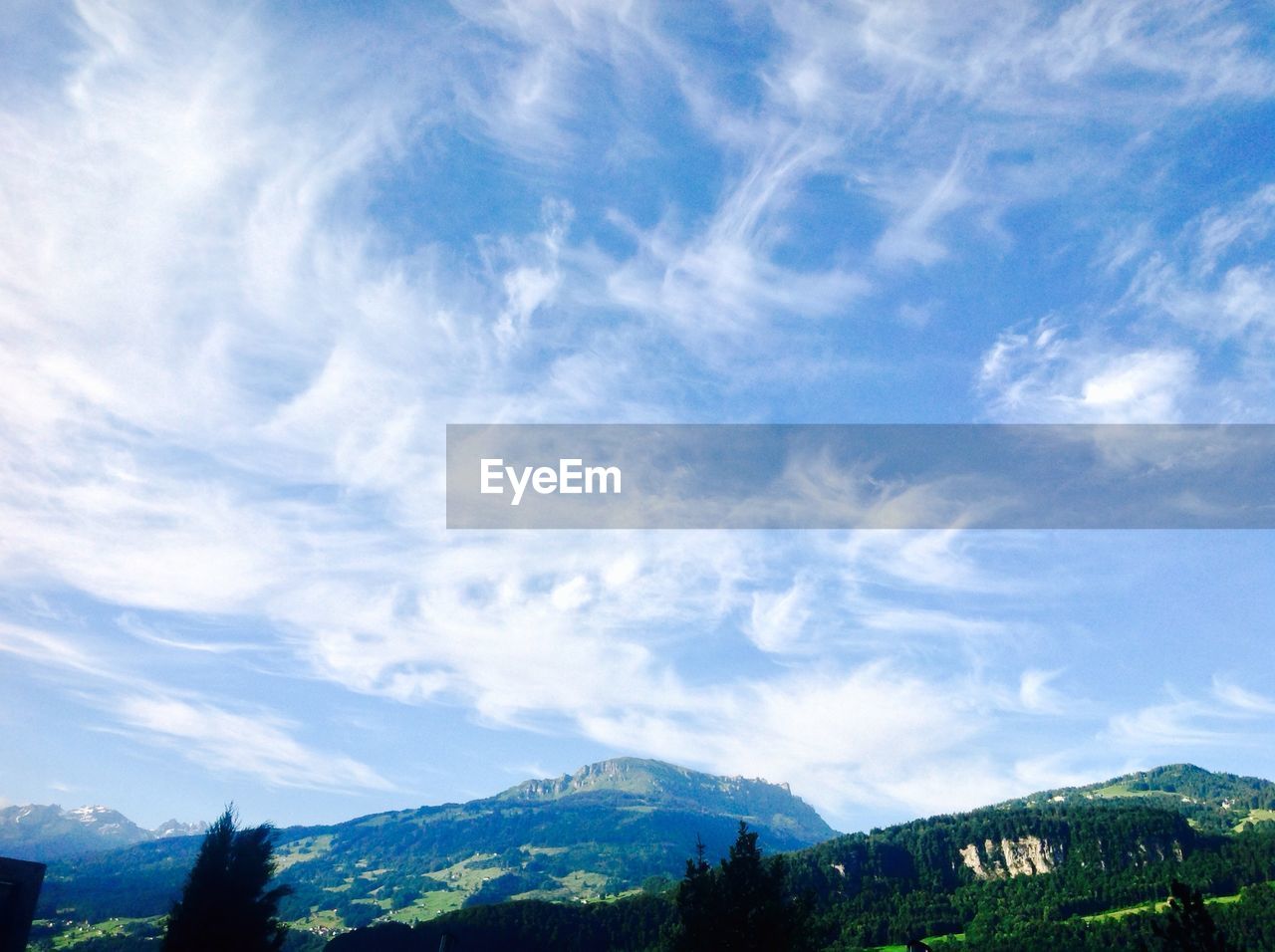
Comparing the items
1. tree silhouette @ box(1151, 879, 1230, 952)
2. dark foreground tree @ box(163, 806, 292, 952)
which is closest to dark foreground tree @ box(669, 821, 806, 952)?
tree silhouette @ box(1151, 879, 1230, 952)

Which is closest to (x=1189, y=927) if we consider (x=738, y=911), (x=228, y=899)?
(x=738, y=911)

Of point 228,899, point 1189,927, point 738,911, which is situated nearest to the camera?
point 1189,927

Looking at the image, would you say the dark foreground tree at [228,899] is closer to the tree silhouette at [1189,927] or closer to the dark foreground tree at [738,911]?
the dark foreground tree at [738,911]

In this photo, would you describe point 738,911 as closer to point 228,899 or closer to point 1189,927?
point 1189,927

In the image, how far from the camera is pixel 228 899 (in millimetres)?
37688

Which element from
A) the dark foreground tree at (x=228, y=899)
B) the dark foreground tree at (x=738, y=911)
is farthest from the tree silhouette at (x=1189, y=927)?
the dark foreground tree at (x=228, y=899)

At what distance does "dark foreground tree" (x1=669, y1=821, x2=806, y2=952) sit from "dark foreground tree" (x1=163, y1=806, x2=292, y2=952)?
70.7 ft

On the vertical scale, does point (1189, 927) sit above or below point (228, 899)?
→ below

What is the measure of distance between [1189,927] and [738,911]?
13661 mm

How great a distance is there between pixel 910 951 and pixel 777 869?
5.55 m

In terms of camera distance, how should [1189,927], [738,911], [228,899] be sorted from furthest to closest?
[228,899] → [738,911] → [1189,927]

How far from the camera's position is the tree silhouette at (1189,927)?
21.2 m

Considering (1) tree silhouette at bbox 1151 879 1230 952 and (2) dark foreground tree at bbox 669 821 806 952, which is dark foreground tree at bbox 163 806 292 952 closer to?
(2) dark foreground tree at bbox 669 821 806 952

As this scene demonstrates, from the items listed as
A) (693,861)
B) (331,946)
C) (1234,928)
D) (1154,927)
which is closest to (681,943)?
(693,861)
